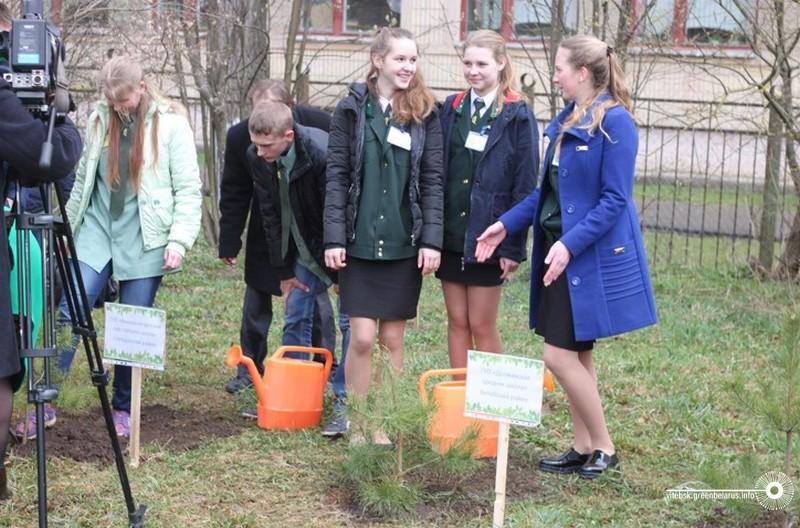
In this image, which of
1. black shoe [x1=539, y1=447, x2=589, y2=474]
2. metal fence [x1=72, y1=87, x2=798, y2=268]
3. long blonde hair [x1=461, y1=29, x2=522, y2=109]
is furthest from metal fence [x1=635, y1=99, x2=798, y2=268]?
black shoe [x1=539, y1=447, x2=589, y2=474]

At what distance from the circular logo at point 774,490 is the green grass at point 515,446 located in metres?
0.08

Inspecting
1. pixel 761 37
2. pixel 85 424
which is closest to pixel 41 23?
pixel 85 424

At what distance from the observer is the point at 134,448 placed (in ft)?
15.5

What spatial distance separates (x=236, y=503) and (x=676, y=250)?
6.84m

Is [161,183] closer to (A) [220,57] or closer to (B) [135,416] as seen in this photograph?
(B) [135,416]

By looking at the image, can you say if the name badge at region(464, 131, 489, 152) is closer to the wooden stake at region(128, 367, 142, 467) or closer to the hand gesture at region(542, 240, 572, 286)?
the hand gesture at region(542, 240, 572, 286)

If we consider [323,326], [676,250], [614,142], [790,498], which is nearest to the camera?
[790,498]

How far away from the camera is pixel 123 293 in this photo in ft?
16.7

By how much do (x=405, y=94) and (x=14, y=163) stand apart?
176 centimetres

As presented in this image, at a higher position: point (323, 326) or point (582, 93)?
point (582, 93)

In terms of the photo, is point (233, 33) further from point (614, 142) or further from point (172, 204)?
point (614, 142)

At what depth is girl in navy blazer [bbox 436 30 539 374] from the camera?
4.83 m

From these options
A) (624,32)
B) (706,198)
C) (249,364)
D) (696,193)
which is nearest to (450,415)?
(249,364)

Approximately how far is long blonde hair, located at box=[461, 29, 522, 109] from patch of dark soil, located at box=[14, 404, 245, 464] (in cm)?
192
